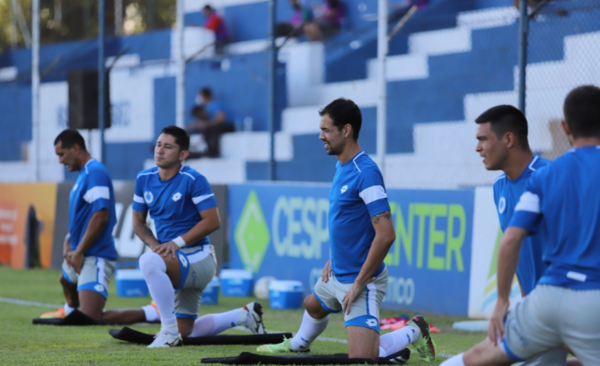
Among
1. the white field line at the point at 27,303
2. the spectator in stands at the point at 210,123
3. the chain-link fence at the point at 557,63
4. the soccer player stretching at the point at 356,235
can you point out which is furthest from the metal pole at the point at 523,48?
the spectator in stands at the point at 210,123

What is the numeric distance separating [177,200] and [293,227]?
412 centimetres

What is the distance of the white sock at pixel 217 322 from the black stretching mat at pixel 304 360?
1.25 meters

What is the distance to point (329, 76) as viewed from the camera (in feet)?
50.9

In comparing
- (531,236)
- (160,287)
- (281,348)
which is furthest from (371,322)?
(160,287)

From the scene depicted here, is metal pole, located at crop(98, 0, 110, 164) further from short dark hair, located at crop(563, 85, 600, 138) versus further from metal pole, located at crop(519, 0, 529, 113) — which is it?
short dark hair, located at crop(563, 85, 600, 138)

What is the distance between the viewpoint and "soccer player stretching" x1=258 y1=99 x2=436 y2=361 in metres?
5.31

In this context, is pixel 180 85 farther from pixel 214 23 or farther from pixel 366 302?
pixel 366 302

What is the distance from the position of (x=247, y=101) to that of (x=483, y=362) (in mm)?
13327

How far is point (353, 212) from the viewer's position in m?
5.46

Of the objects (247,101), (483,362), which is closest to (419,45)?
(247,101)

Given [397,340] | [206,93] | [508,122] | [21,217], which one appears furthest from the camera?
[206,93]

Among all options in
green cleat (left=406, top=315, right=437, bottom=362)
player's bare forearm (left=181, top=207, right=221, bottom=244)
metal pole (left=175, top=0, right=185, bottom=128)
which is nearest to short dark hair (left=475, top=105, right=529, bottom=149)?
green cleat (left=406, top=315, right=437, bottom=362)

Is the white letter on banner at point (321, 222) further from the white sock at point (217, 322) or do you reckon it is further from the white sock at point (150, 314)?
the white sock at point (217, 322)

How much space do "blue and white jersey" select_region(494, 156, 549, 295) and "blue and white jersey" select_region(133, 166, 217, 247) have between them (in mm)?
2848
